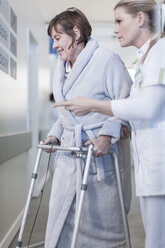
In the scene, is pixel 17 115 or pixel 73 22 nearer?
pixel 73 22

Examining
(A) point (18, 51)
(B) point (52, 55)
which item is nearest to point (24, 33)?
(A) point (18, 51)

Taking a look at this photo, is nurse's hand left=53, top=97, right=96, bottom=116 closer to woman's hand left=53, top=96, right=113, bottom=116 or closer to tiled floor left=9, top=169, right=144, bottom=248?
woman's hand left=53, top=96, right=113, bottom=116

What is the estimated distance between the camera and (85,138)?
67.9 inches

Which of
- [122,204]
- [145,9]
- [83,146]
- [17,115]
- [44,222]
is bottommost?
[44,222]

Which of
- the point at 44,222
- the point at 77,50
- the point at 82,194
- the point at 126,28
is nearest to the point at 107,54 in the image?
the point at 77,50

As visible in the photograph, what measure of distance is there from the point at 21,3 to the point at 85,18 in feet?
3.02

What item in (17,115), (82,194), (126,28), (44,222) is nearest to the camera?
(126,28)

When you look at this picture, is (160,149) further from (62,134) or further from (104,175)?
(62,134)

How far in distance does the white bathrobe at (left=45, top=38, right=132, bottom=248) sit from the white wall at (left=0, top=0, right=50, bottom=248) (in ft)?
1.04

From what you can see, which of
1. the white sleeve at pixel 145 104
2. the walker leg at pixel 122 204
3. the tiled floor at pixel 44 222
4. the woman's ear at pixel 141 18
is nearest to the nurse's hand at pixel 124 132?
the walker leg at pixel 122 204

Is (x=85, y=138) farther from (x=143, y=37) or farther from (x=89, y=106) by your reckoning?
(x=143, y=37)

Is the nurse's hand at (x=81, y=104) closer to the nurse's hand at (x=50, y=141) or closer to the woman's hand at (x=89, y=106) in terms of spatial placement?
the woman's hand at (x=89, y=106)

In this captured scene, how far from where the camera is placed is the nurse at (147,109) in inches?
48.2

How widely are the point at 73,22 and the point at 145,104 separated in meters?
0.63
